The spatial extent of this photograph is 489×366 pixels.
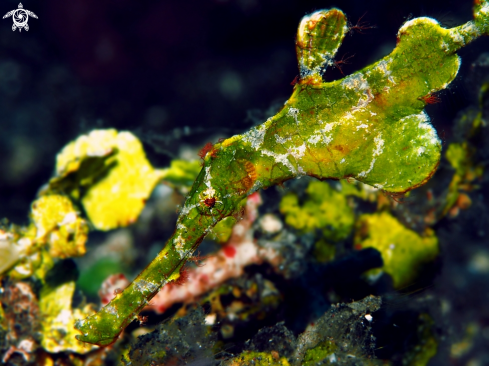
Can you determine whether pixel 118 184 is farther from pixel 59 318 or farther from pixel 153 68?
pixel 59 318

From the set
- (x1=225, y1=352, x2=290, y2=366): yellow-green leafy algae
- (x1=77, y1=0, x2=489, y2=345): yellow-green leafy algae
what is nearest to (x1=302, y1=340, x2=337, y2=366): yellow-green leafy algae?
(x1=225, y1=352, x2=290, y2=366): yellow-green leafy algae

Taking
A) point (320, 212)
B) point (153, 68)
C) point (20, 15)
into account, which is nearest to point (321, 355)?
point (320, 212)

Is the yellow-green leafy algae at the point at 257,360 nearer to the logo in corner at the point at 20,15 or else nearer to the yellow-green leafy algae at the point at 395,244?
the yellow-green leafy algae at the point at 395,244

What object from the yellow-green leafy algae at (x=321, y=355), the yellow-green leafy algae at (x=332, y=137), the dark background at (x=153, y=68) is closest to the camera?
the yellow-green leafy algae at (x=332, y=137)

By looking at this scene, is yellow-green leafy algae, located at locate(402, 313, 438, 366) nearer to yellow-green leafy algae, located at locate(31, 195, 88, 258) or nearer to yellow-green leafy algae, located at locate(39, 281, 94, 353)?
yellow-green leafy algae, located at locate(39, 281, 94, 353)

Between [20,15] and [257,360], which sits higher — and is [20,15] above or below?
above

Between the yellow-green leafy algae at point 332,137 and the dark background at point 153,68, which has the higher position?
the dark background at point 153,68

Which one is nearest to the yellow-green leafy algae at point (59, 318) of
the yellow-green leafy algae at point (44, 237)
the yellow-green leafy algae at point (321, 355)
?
the yellow-green leafy algae at point (44, 237)
